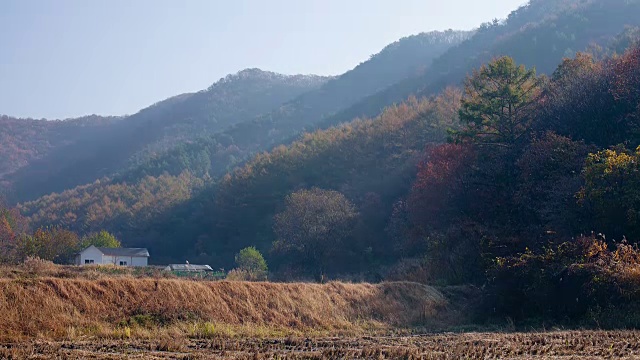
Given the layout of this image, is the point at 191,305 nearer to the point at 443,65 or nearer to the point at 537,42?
the point at 537,42

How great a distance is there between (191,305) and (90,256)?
163 ft

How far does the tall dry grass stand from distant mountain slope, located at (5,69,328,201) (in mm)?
123633

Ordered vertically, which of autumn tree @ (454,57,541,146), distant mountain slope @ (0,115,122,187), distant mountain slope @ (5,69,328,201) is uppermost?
distant mountain slope @ (0,115,122,187)

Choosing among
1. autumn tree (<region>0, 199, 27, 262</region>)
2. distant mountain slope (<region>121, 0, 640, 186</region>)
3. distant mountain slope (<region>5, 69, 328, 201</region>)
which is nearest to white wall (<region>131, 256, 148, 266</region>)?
autumn tree (<region>0, 199, 27, 262</region>)

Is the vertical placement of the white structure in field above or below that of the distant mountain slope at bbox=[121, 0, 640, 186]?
below

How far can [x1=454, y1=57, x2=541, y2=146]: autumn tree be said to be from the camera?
1726 inches

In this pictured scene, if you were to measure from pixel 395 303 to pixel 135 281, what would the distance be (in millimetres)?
10931

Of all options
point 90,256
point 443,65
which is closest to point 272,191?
point 90,256

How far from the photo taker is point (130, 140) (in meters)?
167

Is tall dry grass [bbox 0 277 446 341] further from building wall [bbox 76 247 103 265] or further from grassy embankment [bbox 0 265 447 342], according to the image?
building wall [bbox 76 247 103 265]

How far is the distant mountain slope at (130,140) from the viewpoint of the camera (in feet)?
484

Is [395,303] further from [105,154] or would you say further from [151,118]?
[151,118]

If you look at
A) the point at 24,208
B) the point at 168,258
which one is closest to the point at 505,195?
the point at 168,258

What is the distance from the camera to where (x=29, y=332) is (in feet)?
58.1
